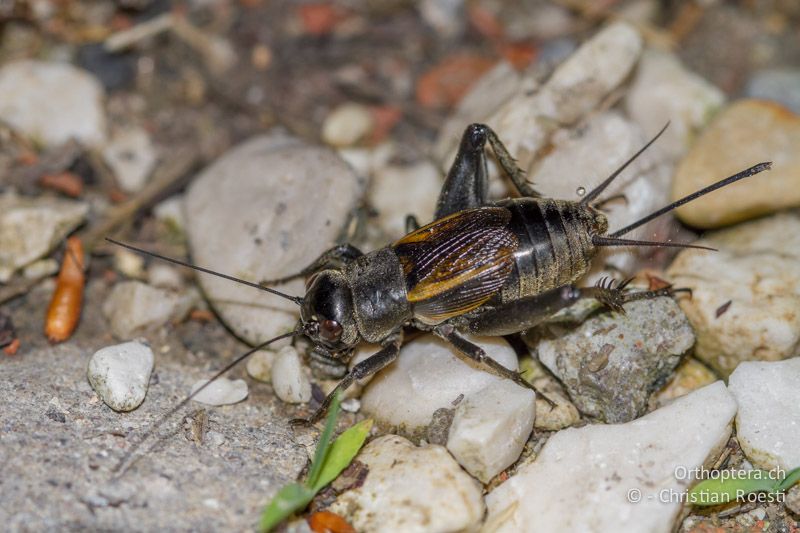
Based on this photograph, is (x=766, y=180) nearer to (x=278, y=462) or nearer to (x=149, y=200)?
(x=278, y=462)

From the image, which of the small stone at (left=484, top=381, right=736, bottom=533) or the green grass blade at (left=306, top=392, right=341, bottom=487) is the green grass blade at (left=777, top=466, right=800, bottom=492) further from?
the green grass blade at (left=306, top=392, right=341, bottom=487)

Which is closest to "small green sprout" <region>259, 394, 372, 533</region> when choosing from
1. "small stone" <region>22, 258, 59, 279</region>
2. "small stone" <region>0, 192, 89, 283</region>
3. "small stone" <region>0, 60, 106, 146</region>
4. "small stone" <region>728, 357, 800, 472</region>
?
"small stone" <region>728, 357, 800, 472</region>

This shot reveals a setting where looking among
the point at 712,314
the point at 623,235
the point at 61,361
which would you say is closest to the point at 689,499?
the point at 712,314

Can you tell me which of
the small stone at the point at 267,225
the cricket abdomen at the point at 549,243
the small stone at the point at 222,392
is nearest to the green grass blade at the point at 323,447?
the small stone at the point at 222,392

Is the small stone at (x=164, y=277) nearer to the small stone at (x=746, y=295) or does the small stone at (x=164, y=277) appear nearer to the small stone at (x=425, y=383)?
the small stone at (x=425, y=383)

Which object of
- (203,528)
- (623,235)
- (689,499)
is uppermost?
(623,235)

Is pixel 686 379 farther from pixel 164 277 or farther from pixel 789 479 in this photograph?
pixel 164 277
